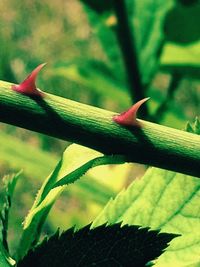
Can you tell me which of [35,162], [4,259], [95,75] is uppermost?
[4,259]

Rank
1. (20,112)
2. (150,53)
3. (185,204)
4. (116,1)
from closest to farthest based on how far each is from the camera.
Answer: (20,112)
(185,204)
(116,1)
(150,53)

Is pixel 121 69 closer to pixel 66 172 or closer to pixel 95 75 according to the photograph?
pixel 95 75

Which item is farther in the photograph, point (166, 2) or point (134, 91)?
point (166, 2)

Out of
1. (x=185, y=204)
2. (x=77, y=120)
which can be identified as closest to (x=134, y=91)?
(x=185, y=204)

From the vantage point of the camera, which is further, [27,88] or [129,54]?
[129,54]

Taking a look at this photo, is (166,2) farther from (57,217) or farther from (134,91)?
(57,217)

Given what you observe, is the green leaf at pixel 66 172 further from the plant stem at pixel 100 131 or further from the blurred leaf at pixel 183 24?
the blurred leaf at pixel 183 24

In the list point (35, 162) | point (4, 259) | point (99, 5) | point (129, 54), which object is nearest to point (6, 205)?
point (4, 259)
